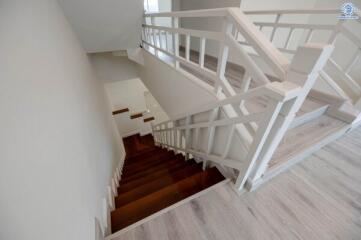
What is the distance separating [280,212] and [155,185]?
1.35 m

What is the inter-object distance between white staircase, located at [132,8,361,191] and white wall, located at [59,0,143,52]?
0.58 meters

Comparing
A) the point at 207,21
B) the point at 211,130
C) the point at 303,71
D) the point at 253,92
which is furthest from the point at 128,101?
the point at 303,71

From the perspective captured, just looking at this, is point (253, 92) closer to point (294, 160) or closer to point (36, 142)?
point (294, 160)

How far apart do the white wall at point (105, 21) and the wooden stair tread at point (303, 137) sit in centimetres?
264

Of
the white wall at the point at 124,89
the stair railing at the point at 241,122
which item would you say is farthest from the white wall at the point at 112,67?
the stair railing at the point at 241,122

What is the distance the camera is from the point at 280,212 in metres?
1.22

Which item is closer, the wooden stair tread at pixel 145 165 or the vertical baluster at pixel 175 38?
the vertical baluster at pixel 175 38

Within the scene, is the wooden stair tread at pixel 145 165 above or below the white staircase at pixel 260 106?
below

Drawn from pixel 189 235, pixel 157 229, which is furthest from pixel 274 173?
pixel 157 229

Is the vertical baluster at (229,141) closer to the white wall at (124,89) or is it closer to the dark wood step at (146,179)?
the dark wood step at (146,179)

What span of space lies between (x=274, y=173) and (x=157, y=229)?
1.07 m

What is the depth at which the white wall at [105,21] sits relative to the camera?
6.88 feet

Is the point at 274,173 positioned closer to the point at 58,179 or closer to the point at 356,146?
Result: the point at 356,146

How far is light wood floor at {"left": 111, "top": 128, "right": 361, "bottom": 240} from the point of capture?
113 centimetres
